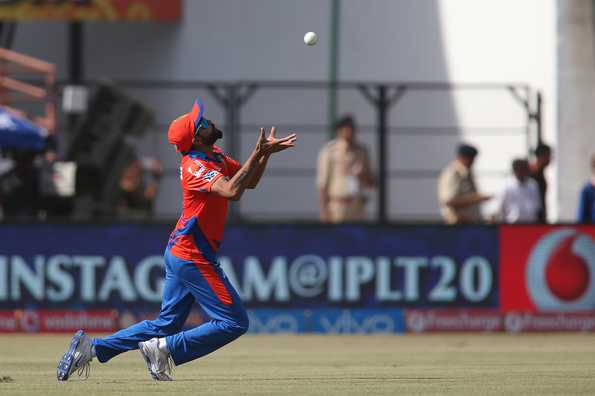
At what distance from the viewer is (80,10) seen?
23062 millimetres

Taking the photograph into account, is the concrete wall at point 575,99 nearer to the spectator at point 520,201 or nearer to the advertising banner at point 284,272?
the spectator at point 520,201

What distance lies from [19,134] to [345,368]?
824 cm

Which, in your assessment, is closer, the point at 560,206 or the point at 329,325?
the point at 329,325

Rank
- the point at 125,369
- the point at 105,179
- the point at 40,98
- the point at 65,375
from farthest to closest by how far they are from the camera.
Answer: the point at 40,98, the point at 105,179, the point at 125,369, the point at 65,375

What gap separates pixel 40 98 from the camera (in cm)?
2167

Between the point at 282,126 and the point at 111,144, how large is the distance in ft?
8.46

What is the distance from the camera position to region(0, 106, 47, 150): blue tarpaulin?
763 inches

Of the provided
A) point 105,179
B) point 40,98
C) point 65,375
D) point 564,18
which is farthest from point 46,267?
point 564,18

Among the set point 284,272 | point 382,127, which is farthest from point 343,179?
point 284,272

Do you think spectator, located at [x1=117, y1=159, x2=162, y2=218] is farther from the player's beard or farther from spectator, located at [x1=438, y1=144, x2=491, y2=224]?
the player's beard

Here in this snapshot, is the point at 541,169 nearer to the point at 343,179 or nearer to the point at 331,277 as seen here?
the point at 343,179

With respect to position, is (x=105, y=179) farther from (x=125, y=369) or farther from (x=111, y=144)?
(x=125, y=369)

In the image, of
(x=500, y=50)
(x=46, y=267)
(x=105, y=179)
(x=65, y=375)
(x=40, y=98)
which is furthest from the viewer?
(x=500, y=50)

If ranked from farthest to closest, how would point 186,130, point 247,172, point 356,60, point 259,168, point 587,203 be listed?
point 356,60
point 587,203
point 186,130
point 259,168
point 247,172
